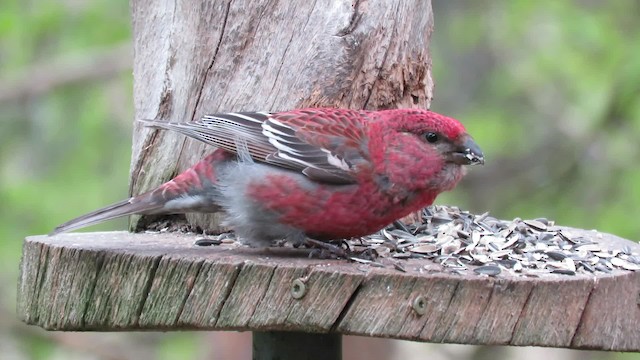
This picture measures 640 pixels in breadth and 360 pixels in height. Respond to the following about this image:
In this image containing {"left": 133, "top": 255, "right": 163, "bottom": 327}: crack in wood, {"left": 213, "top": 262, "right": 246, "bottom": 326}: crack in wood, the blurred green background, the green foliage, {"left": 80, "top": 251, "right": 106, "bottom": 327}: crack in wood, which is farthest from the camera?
the blurred green background

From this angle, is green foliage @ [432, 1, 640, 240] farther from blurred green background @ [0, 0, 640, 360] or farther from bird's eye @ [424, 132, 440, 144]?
bird's eye @ [424, 132, 440, 144]

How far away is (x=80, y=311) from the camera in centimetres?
386

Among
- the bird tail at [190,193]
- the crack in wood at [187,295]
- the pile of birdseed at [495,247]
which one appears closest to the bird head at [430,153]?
the pile of birdseed at [495,247]

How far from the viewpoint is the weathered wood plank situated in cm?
350

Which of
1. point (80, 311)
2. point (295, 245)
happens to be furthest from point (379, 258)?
point (80, 311)

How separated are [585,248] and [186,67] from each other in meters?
2.18

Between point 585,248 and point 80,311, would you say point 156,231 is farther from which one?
point 585,248

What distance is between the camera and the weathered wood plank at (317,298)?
350 cm

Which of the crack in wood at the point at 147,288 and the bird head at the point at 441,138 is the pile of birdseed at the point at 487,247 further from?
the crack in wood at the point at 147,288

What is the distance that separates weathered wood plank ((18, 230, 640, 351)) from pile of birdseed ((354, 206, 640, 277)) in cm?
17

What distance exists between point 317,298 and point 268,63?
1.81 meters

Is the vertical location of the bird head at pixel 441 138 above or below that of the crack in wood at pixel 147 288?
above

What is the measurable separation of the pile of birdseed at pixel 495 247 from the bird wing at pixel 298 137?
0.42 m

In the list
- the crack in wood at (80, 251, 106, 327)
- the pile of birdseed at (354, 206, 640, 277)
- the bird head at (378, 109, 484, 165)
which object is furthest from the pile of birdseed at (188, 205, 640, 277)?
the crack in wood at (80, 251, 106, 327)
